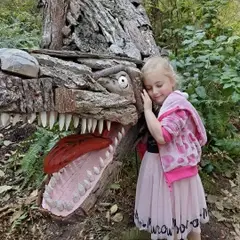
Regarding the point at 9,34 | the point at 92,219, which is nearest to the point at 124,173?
the point at 92,219

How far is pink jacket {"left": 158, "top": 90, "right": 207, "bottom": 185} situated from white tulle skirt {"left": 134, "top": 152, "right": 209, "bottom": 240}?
0.09m

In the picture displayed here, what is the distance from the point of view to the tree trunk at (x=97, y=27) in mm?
3680

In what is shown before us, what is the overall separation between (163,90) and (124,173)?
1.43m

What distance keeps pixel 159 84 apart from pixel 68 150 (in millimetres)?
723

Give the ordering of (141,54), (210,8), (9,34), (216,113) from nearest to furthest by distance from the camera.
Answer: (141,54)
(216,113)
(210,8)
(9,34)

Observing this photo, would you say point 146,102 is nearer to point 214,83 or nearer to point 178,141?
point 178,141

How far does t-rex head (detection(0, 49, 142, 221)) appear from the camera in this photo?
2230mm

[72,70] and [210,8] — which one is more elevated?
[72,70]

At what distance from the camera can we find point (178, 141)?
266 cm

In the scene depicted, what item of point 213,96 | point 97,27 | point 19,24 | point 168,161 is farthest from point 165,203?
point 19,24

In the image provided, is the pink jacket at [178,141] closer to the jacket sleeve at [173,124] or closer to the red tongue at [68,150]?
the jacket sleeve at [173,124]

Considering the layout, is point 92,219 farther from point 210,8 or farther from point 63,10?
point 210,8

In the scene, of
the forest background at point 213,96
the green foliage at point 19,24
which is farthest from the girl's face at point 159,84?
the green foliage at point 19,24

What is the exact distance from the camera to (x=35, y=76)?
2.28m
